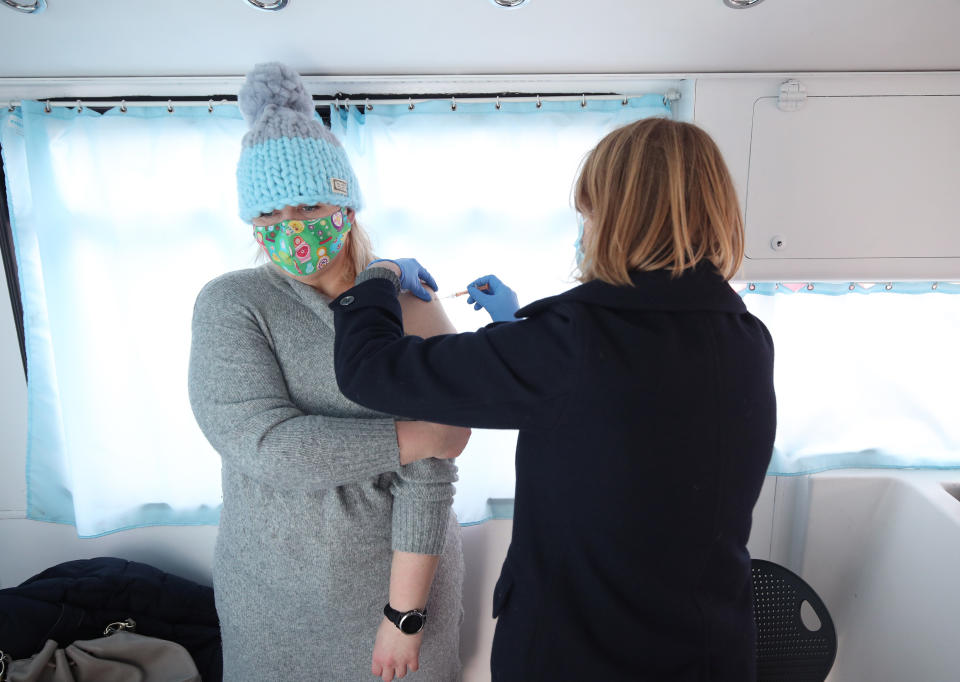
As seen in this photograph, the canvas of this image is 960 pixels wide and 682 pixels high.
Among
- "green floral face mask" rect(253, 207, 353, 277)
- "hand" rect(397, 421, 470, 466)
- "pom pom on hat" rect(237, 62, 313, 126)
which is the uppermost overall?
"pom pom on hat" rect(237, 62, 313, 126)

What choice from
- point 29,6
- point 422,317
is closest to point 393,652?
point 422,317

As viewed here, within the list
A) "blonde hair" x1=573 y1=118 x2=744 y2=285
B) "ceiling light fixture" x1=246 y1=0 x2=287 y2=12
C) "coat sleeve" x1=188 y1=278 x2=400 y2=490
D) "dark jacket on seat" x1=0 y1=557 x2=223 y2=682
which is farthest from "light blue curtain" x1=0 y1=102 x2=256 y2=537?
"blonde hair" x1=573 y1=118 x2=744 y2=285

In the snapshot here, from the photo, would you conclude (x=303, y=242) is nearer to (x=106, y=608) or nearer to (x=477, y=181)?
(x=477, y=181)

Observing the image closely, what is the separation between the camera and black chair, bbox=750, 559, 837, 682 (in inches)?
46.4

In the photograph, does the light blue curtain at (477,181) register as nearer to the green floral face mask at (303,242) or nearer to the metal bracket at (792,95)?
the metal bracket at (792,95)

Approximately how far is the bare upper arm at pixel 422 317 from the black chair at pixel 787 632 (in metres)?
0.92

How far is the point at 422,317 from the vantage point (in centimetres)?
99

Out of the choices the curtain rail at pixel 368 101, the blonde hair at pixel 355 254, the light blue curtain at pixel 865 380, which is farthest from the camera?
the light blue curtain at pixel 865 380

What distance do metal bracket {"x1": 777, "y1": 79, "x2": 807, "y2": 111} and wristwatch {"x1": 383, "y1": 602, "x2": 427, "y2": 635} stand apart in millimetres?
1371

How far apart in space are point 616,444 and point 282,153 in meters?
0.72

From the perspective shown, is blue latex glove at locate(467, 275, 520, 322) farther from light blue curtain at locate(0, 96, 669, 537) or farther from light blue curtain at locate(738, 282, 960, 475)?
light blue curtain at locate(738, 282, 960, 475)

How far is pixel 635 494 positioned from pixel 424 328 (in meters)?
0.49

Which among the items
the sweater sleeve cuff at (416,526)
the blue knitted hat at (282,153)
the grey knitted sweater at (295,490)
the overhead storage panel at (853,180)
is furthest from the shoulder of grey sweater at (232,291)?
A: the overhead storage panel at (853,180)

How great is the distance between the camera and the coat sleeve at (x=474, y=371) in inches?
25.0
